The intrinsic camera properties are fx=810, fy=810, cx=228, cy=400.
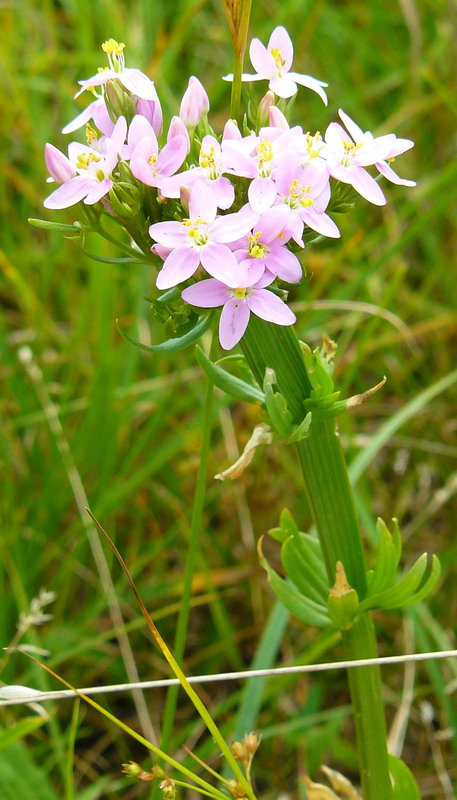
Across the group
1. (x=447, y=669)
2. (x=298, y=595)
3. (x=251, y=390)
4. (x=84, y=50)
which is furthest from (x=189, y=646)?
(x=84, y=50)

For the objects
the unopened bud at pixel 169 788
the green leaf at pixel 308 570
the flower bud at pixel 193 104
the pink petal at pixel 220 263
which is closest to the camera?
the pink petal at pixel 220 263

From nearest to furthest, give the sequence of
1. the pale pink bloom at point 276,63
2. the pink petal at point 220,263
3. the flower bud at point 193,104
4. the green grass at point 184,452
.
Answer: the pink petal at point 220,263 → the flower bud at point 193,104 → the pale pink bloom at point 276,63 → the green grass at point 184,452

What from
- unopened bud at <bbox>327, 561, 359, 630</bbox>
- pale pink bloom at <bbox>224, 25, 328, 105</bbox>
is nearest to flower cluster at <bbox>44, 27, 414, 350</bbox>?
pale pink bloom at <bbox>224, 25, 328, 105</bbox>

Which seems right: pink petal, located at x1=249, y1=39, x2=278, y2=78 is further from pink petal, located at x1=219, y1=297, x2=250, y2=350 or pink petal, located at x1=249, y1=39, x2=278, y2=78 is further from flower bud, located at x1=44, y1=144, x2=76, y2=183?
pink petal, located at x1=219, y1=297, x2=250, y2=350

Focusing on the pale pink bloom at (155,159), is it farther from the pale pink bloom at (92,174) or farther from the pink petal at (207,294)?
the pink petal at (207,294)

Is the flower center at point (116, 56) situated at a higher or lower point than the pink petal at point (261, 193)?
higher

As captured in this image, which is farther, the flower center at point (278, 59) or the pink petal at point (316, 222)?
the flower center at point (278, 59)

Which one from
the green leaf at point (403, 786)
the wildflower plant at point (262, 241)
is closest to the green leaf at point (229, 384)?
the wildflower plant at point (262, 241)

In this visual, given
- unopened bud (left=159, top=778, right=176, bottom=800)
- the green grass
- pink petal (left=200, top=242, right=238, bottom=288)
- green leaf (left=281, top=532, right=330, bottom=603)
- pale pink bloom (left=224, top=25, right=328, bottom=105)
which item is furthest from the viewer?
the green grass
